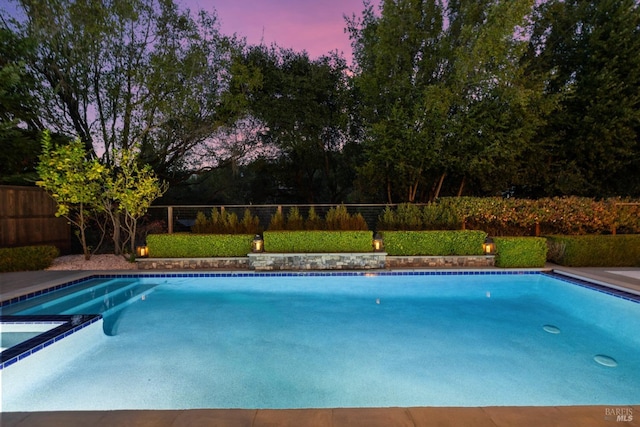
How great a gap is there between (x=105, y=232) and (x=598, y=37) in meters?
19.1

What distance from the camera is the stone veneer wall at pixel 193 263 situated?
352 inches

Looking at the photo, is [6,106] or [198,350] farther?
[6,106]

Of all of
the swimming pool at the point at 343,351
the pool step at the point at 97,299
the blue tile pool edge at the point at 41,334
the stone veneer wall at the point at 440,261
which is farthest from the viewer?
the stone veneer wall at the point at 440,261

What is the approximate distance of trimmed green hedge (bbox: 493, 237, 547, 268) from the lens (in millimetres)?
8773

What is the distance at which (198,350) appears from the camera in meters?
4.88

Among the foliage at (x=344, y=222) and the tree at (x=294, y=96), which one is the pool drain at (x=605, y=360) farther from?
the tree at (x=294, y=96)

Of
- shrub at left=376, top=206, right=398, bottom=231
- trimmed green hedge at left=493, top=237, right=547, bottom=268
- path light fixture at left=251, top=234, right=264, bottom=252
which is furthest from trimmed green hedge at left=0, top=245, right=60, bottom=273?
trimmed green hedge at left=493, top=237, right=547, bottom=268

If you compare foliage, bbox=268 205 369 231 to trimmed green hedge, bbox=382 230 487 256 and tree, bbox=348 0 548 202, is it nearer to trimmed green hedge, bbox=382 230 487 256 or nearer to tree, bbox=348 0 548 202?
trimmed green hedge, bbox=382 230 487 256

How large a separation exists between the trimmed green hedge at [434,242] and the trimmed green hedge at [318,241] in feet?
2.36

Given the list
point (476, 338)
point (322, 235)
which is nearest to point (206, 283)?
point (322, 235)

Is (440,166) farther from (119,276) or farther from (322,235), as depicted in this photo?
(119,276)

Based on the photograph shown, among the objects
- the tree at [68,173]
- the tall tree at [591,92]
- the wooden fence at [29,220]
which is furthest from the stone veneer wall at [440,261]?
the wooden fence at [29,220]

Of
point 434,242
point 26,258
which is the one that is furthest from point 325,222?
point 26,258

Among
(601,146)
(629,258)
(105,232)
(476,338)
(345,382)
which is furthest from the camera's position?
(601,146)
